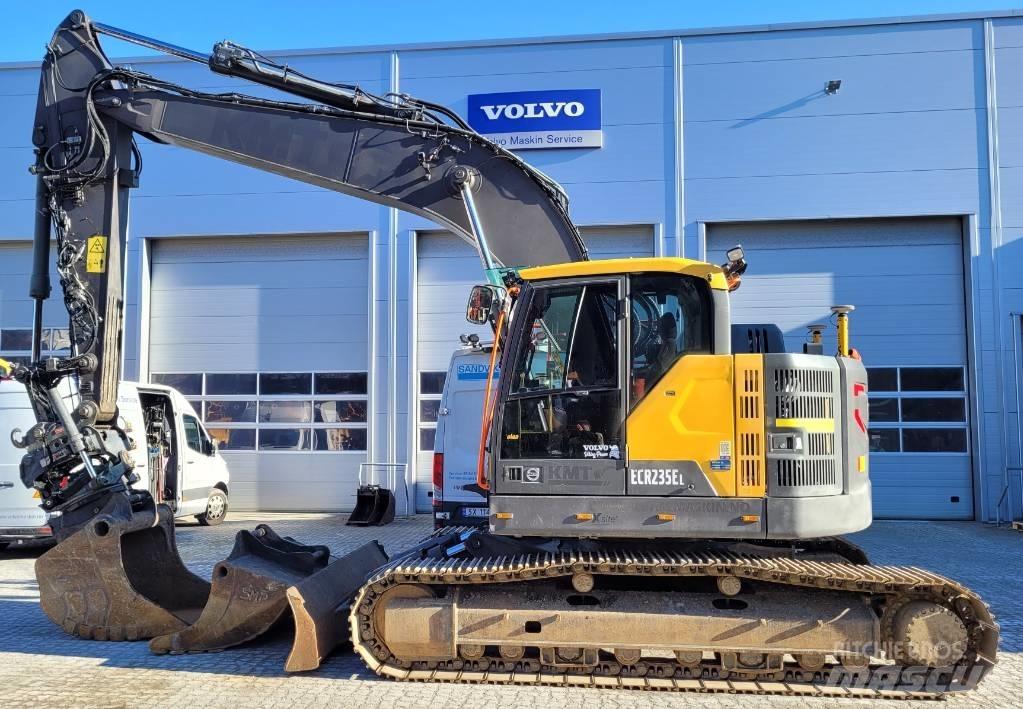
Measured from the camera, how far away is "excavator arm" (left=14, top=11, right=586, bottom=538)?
258 inches

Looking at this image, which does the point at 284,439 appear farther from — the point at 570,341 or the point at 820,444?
the point at 820,444

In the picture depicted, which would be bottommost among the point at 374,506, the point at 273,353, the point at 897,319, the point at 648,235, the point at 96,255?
the point at 374,506

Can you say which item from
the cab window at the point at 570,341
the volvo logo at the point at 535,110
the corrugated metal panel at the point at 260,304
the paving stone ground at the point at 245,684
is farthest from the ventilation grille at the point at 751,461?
the corrugated metal panel at the point at 260,304

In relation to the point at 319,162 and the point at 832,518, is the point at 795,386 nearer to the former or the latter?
the point at 832,518

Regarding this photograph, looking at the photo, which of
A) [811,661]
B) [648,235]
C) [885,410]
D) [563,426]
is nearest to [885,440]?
[885,410]

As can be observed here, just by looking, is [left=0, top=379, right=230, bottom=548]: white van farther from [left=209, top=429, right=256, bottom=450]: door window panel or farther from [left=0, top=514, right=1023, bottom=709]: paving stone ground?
[left=0, top=514, right=1023, bottom=709]: paving stone ground

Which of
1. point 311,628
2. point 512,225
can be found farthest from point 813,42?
point 311,628

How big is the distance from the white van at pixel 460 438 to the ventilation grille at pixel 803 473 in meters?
5.66

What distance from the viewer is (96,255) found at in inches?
264

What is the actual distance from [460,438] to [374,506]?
4071mm

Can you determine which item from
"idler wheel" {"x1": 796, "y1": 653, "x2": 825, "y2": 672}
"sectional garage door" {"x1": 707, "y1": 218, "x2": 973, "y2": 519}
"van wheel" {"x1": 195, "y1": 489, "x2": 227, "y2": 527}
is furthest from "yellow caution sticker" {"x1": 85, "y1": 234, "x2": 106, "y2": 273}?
"sectional garage door" {"x1": 707, "y1": 218, "x2": 973, "y2": 519}

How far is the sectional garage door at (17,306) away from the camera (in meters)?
16.3

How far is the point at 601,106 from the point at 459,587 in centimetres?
1145

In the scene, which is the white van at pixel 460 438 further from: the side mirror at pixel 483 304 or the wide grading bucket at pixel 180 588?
the side mirror at pixel 483 304
